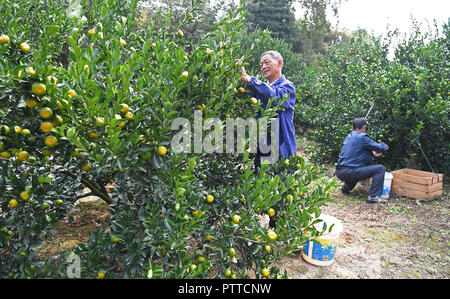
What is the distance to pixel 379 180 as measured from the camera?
4953 mm

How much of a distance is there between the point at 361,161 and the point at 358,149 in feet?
0.73

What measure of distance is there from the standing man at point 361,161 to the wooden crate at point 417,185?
445 millimetres

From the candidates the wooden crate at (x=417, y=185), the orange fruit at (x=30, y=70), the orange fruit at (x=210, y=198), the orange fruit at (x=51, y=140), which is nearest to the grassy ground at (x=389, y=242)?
the wooden crate at (x=417, y=185)

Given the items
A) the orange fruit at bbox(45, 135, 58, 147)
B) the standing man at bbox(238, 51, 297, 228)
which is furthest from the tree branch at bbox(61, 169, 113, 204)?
the standing man at bbox(238, 51, 297, 228)

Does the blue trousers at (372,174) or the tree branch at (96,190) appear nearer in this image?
the tree branch at (96,190)

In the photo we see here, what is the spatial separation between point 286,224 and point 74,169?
164cm

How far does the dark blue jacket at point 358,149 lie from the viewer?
4.95m

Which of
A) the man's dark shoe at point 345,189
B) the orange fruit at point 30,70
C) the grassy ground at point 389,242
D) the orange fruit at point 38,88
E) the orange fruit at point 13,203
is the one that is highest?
the orange fruit at point 30,70

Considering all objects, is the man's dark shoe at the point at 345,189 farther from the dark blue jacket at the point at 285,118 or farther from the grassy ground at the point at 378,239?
the dark blue jacket at the point at 285,118

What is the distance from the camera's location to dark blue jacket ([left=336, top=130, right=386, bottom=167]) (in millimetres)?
4949

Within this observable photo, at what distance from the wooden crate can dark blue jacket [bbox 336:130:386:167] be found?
2.13 feet

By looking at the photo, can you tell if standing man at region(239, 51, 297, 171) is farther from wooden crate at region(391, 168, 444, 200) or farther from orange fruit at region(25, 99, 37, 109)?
wooden crate at region(391, 168, 444, 200)

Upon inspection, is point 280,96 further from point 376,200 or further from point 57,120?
point 376,200

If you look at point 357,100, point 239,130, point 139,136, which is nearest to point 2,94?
point 139,136
